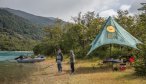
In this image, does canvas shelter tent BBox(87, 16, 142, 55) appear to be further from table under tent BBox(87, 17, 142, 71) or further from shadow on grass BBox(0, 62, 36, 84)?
shadow on grass BBox(0, 62, 36, 84)

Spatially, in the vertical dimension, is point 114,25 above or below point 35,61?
above

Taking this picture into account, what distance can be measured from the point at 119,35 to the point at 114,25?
3.70 feet

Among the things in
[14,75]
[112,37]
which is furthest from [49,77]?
[112,37]

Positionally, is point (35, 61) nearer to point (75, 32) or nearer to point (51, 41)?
point (75, 32)

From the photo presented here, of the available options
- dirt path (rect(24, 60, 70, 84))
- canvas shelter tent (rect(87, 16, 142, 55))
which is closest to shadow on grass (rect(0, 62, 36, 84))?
dirt path (rect(24, 60, 70, 84))

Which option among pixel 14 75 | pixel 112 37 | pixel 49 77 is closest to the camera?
pixel 49 77

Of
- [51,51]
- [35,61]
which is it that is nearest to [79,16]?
[51,51]

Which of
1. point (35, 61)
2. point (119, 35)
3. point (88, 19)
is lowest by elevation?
point (35, 61)

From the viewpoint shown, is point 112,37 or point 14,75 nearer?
point 112,37

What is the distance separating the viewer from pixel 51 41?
83875mm

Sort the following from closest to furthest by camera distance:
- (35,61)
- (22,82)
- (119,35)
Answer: (22,82)
(119,35)
(35,61)

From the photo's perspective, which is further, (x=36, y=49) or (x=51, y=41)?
(x=36, y=49)

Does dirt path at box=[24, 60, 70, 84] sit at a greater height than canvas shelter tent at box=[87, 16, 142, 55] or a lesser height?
lesser

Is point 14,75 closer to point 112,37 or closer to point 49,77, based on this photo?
point 49,77
